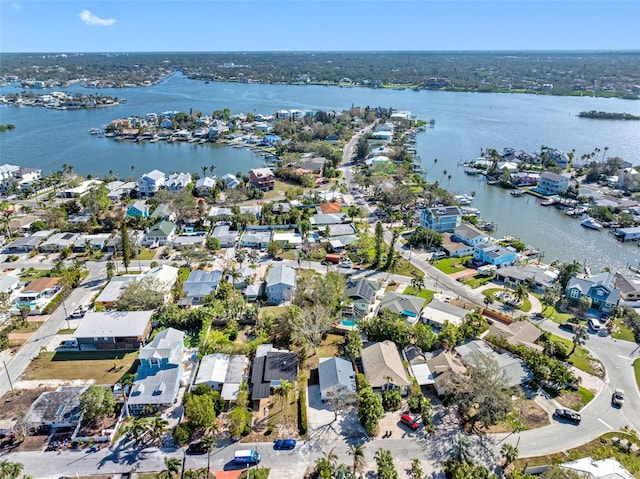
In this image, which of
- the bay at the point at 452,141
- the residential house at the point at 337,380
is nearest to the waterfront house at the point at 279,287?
the residential house at the point at 337,380

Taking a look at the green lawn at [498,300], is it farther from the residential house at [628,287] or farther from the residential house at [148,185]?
the residential house at [148,185]

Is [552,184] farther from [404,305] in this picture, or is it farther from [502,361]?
[502,361]

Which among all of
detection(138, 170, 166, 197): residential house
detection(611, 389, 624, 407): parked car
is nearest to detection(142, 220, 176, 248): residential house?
detection(138, 170, 166, 197): residential house

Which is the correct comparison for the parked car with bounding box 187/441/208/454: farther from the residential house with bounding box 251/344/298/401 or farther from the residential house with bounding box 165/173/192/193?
the residential house with bounding box 165/173/192/193

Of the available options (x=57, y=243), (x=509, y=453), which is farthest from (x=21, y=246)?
(x=509, y=453)

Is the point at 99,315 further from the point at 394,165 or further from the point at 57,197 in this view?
the point at 394,165
